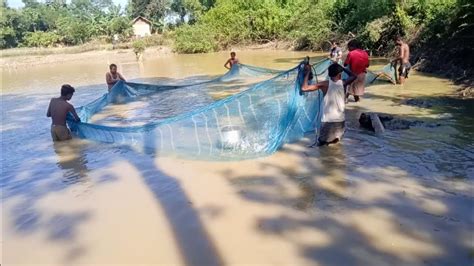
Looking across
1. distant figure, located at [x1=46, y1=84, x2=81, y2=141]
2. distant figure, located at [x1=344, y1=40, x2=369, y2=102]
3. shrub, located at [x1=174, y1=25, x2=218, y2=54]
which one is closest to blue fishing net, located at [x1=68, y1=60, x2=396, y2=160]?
distant figure, located at [x1=46, y1=84, x2=81, y2=141]

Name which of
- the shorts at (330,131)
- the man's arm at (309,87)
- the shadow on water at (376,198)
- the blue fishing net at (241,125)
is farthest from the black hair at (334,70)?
the shadow on water at (376,198)

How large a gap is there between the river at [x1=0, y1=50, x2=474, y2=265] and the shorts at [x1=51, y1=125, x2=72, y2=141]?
18.0 inches

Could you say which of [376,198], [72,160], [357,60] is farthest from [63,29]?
[376,198]

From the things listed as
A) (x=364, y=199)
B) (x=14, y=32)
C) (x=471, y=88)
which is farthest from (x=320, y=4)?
(x=14, y=32)

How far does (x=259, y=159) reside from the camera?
533cm

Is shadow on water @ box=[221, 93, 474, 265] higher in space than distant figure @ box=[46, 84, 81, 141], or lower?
lower

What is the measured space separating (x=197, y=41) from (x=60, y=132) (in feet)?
82.4

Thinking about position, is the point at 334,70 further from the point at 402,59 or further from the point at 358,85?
the point at 402,59

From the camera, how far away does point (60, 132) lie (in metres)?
7.02

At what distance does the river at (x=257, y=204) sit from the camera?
332 cm

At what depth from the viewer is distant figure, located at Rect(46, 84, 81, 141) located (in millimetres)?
6730

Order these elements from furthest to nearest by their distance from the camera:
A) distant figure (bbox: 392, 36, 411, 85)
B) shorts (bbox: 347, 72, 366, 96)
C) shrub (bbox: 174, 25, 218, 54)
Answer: shrub (bbox: 174, 25, 218, 54)
distant figure (bbox: 392, 36, 411, 85)
shorts (bbox: 347, 72, 366, 96)

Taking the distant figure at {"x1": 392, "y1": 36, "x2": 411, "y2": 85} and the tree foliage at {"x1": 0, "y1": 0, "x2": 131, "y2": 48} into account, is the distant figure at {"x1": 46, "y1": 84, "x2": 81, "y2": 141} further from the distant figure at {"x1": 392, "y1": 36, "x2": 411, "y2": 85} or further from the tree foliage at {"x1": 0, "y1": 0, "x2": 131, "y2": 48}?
the tree foliage at {"x1": 0, "y1": 0, "x2": 131, "y2": 48}

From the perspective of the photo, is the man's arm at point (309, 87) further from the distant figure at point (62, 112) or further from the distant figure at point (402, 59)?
the distant figure at point (402, 59)
